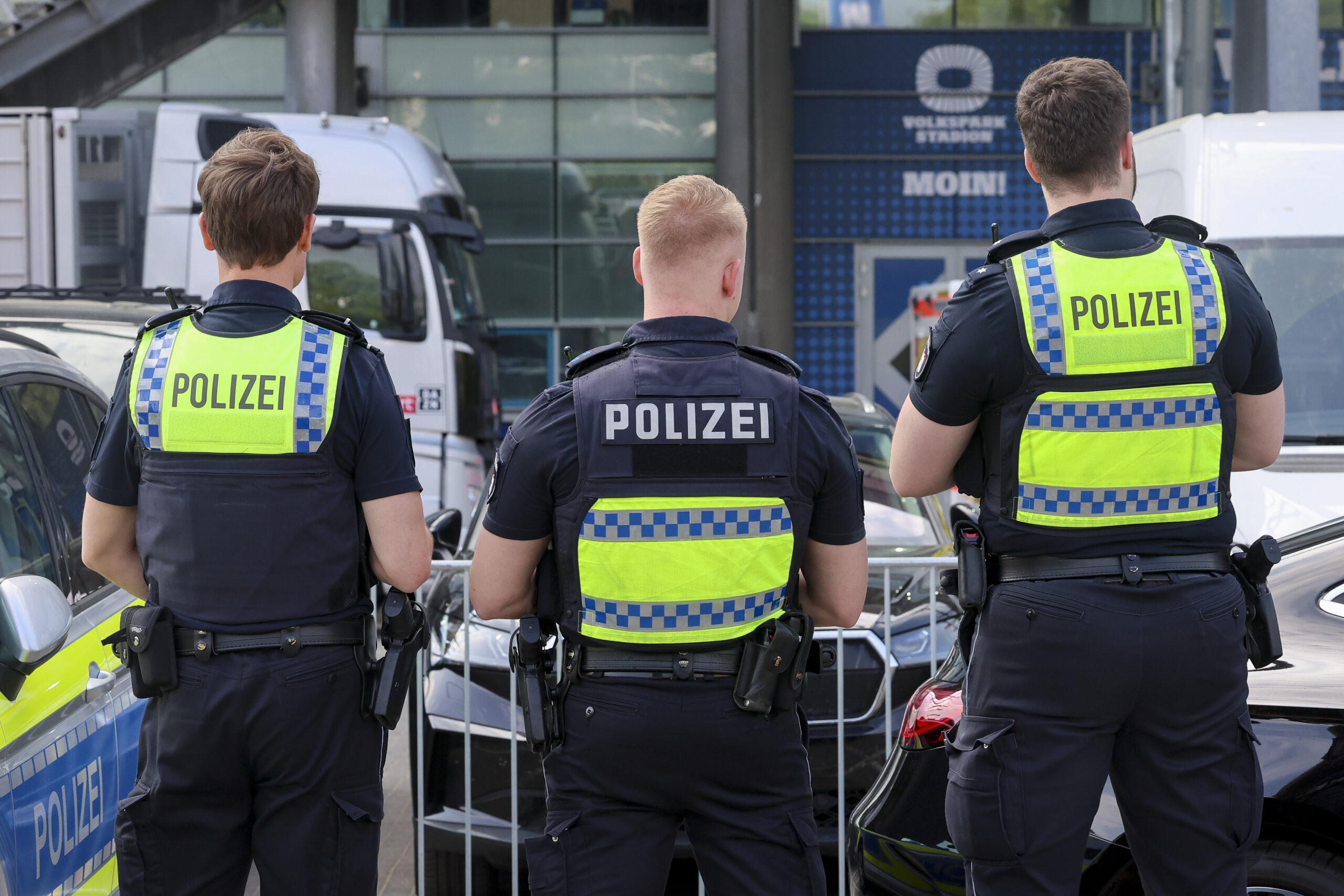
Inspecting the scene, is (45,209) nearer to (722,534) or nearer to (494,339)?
(494,339)

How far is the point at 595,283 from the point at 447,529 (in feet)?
35.3

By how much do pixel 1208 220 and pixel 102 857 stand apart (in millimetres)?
4955

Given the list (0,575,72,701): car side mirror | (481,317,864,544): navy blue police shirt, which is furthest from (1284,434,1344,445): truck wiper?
(0,575,72,701): car side mirror

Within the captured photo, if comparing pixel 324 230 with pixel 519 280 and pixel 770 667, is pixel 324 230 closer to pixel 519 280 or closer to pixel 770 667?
pixel 519 280

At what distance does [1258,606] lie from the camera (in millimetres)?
2562

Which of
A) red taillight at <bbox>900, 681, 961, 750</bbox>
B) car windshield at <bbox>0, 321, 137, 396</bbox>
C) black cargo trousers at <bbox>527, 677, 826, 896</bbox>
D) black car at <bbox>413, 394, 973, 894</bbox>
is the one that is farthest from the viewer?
car windshield at <bbox>0, 321, 137, 396</bbox>

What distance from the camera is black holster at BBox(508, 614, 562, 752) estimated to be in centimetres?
234

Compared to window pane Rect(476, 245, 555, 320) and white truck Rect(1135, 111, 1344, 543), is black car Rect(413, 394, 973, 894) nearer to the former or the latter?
white truck Rect(1135, 111, 1344, 543)

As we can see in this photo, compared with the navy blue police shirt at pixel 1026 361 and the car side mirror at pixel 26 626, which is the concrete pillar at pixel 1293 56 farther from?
the car side mirror at pixel 26 626

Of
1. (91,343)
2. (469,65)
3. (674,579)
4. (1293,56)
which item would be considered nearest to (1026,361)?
(674,579)

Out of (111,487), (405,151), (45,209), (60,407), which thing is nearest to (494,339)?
(405,151)

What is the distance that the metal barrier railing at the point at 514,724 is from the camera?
142 inches

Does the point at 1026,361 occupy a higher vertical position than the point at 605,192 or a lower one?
lower

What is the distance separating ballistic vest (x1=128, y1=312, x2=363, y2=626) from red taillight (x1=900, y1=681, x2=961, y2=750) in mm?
1363
